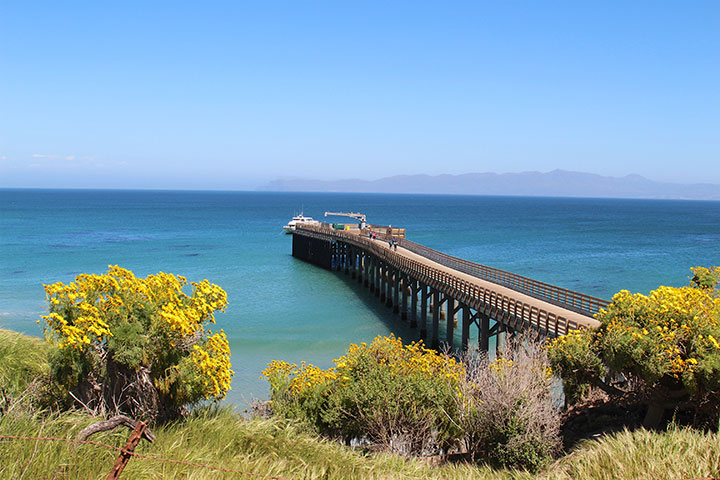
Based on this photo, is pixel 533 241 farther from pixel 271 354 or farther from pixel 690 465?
pixel 690 465

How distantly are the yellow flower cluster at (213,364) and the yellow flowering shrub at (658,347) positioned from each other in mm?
8376

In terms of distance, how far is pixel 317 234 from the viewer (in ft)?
198

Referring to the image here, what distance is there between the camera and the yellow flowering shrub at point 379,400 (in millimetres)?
14234

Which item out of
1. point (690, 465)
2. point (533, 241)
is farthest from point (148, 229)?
point (690, 465)

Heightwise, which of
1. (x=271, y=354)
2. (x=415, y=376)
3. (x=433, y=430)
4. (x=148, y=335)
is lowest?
(x=271, y=354)

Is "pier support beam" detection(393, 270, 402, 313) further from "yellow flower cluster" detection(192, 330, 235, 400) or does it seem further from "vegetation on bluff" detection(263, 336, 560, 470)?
"yellow flower cluster" detection(192, 330, 235, 400)

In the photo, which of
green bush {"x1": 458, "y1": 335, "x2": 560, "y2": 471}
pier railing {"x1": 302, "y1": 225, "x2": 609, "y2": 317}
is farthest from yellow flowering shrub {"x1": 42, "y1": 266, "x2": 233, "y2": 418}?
pier railing {"x1": 302, "y1": 225, "x2": 609, "y2": 317}

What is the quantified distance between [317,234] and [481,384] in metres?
46.9

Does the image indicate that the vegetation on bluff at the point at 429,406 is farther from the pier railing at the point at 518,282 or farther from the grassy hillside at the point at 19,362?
the pier railing at the point at 518,282

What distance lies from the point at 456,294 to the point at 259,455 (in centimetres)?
1829

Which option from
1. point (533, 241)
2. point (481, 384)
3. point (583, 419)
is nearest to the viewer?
point (481, 384)

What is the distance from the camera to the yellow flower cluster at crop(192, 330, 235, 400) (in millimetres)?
12180

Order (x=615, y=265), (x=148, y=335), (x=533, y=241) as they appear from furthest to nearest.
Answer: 1. (x=533, y=241)
2. (x=615, y=265)
3. (x=148, y=335)

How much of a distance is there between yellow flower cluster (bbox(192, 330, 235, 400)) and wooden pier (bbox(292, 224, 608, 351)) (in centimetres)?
1134
